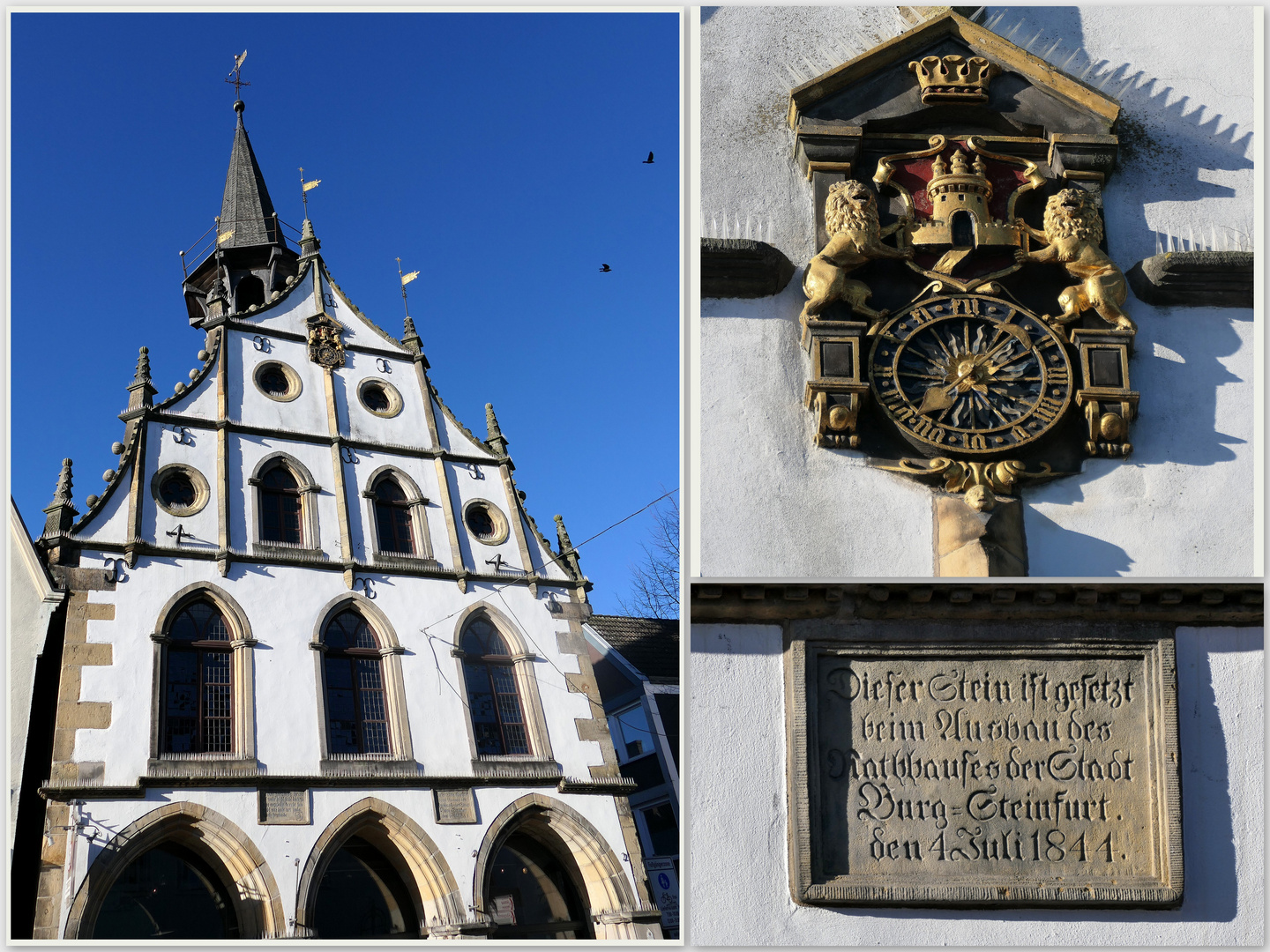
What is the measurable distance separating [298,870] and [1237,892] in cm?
671

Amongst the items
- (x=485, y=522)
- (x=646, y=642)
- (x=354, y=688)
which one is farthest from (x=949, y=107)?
(x=485, y=522)

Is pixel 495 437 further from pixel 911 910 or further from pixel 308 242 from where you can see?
pixel 911 910

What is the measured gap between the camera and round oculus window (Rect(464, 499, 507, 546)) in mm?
12914

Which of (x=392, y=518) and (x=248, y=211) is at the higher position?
(x=248, y=211)

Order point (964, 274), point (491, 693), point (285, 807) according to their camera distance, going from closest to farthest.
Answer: point (964, 274) < point (285, 807) < point (491, 693)

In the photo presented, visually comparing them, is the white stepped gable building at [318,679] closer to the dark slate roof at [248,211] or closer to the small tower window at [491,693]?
the small tower window at [491,693]

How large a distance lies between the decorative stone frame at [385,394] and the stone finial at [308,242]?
1.70m

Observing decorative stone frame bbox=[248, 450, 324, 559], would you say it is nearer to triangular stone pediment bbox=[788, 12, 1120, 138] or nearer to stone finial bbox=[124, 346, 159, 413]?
stone finial bbox=[124, 346, 159, 413]

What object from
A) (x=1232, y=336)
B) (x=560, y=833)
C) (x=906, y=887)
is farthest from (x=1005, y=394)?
(x=560, y=833)

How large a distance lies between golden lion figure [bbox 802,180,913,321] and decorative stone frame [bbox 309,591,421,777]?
5.88 m

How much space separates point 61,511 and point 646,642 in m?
4.93

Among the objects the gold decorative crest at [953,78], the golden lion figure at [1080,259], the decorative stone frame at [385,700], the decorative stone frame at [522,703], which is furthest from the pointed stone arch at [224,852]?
the gold decorative crest at [953,78]

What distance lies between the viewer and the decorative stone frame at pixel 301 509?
11.7m

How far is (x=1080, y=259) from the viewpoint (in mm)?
7168
